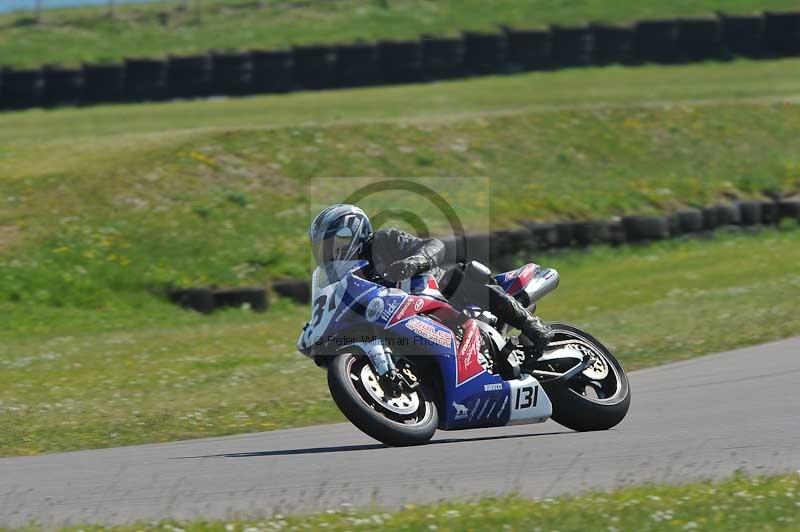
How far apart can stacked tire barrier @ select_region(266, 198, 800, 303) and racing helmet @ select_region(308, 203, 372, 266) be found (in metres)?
9.51

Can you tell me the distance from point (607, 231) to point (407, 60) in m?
11.7

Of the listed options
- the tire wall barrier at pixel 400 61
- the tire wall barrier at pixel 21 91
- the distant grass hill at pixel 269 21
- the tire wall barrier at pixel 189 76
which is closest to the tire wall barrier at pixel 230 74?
the tire wall barrier at pixel 189 76

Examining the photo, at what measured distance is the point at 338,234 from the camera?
26.3 ft

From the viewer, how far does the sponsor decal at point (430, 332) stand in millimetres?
8016

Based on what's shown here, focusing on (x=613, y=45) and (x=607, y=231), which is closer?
(x=607, y=231)

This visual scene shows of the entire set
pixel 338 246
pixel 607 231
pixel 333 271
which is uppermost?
pixel 338 246

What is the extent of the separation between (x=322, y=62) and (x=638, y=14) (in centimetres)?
896

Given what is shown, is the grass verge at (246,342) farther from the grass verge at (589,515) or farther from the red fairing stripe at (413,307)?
the grass verge at (589,515)

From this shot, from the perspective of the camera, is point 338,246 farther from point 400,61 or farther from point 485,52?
point 485,52

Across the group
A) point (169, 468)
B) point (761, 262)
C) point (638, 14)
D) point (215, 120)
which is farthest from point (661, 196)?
point (169, 468)

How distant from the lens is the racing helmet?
26.4 feet

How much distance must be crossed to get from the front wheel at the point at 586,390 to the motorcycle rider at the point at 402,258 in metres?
0.22

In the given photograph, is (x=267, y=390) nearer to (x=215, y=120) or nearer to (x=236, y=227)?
(x=236, y=227)

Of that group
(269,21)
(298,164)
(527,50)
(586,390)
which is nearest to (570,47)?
(527,50)
